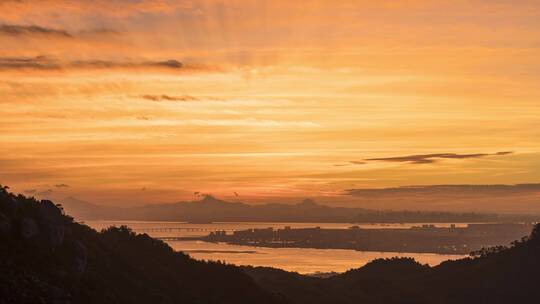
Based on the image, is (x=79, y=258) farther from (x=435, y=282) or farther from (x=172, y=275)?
(x=435, y=282)

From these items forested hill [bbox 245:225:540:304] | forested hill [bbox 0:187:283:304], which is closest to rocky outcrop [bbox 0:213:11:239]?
forested hill [bbox 0:187:283:304]

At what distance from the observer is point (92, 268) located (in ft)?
252

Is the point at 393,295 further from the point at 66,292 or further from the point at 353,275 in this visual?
the point at 66,292

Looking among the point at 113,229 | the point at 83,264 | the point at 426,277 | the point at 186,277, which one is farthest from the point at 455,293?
the point at 83,264

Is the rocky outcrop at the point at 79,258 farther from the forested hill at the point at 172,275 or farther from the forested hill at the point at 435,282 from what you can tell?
the forested hill at the point at 435,282

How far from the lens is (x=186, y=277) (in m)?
91.8

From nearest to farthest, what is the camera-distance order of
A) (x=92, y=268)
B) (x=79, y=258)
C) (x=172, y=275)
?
(x=79, y=258)
(x=92, y=268)
(x=172, y=275)

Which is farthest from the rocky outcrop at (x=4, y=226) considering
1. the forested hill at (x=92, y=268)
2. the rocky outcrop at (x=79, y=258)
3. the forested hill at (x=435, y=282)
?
the forested hill at (x=435, y=282)

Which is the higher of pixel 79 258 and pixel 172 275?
pixel 79 258

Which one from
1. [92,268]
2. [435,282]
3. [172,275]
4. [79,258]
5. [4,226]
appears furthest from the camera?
[435,282]

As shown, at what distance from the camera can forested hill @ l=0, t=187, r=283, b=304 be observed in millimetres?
63125

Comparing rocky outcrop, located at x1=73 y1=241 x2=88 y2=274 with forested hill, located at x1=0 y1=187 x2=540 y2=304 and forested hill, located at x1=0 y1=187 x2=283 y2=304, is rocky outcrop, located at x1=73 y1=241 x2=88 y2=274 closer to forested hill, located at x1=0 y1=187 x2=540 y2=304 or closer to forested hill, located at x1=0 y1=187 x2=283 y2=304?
forested hill, located at x1=0 y1=187 x2=283 y2=304

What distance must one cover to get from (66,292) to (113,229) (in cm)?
3592

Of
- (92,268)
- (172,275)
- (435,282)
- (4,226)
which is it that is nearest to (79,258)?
(92,268)
